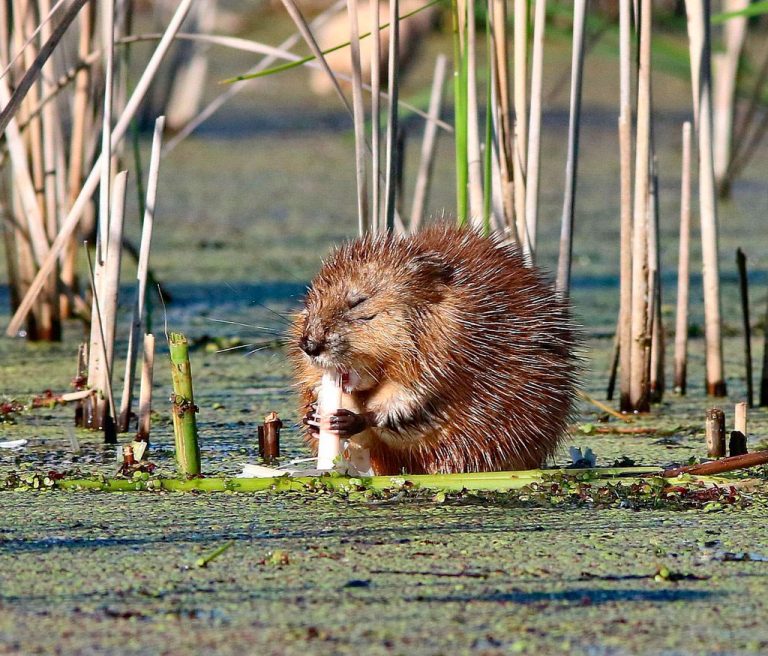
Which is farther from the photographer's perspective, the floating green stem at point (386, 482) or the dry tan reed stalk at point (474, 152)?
the dry tan reed stalk at point (474, 152)

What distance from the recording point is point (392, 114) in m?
2.87

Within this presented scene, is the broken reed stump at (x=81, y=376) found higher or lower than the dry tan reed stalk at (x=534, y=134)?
lower

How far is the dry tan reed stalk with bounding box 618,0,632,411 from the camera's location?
10.2 ft

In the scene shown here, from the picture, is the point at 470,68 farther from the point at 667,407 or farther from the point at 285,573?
the point at 285,573

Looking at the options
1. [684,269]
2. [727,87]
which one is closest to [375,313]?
[684,269]

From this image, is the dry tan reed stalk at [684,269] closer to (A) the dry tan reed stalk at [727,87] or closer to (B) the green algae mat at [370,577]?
(B) the green algae mat at [370,577]

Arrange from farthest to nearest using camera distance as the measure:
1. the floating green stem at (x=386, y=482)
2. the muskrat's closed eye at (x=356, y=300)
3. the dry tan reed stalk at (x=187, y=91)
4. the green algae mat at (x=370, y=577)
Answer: the dry tan reed stalk at (x=187, y=91)
the muskrat's closed eye at (x=356, y=300)
the floating green stem at (x=386, y=482)
the green algae mat at (x=370, y=577)

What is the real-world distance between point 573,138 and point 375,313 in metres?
0.81

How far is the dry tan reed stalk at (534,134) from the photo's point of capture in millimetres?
3035

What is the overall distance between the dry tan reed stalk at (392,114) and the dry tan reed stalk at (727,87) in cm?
370

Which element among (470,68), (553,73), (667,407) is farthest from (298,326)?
(553,73)

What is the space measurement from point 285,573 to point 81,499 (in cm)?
61

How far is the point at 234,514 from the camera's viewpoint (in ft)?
7.74

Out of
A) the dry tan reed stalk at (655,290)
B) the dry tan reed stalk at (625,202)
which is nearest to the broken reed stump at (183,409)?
the dry tan reed stalk at (625,202)
